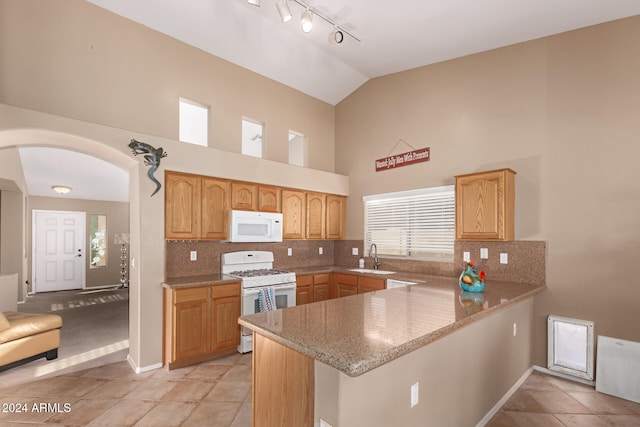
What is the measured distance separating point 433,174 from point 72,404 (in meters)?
4.54

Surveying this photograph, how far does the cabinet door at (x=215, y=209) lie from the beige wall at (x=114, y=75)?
2.11ft

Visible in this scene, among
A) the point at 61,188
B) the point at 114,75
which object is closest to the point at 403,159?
the point at 114,75

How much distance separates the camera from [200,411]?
2.60 meters

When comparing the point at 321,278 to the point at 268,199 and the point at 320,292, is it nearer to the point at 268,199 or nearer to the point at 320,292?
the point at 320,292

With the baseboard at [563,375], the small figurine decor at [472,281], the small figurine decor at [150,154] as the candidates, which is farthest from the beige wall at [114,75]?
the baseboard at [563,375]

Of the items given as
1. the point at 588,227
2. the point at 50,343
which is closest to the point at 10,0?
the point at 50,343

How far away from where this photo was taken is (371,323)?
1817mm

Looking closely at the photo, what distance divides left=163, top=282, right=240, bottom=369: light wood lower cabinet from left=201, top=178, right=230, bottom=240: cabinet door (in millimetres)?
691

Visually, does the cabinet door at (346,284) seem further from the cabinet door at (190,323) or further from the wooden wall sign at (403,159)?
the cabinet door at (190,323)

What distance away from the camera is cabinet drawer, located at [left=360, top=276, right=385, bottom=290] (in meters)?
4.14

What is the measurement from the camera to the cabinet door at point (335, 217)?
5314 millimetres

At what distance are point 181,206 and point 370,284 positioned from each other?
2.58 metres

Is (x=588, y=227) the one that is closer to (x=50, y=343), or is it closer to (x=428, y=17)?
(x=428, y=17)

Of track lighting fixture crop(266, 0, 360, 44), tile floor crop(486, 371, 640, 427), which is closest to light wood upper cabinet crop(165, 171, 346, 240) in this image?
track lighting fixture crop(266, 0, 360, 44)
